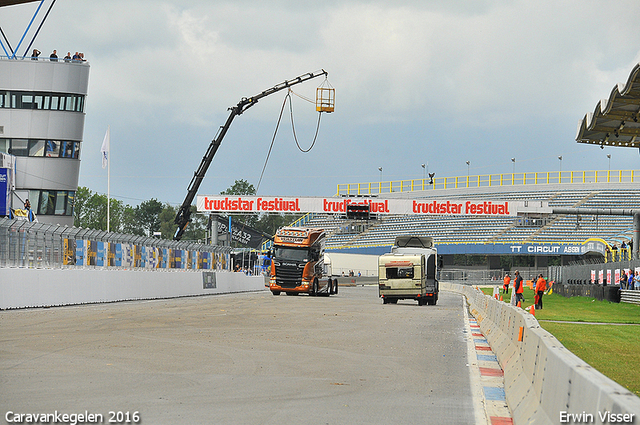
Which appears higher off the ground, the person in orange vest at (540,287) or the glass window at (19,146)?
the glass window at (19,146)

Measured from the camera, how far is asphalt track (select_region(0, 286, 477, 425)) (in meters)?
7.93

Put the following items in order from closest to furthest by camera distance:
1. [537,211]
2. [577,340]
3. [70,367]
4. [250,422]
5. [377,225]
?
[250,422] < [70,367] < [577,340] < [537,211] < [377,225]

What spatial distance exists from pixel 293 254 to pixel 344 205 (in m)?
15.1

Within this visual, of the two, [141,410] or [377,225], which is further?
[377,225]

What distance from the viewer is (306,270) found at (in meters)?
46.3

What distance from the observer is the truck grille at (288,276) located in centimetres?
4631

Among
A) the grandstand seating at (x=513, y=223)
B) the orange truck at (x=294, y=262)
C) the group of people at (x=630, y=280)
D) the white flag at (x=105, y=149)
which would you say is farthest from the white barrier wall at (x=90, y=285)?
the grandstand seating at (x=513, y=223)

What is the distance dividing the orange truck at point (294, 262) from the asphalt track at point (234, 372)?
86.6 feet

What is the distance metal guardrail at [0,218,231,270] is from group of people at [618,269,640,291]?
22.4 m

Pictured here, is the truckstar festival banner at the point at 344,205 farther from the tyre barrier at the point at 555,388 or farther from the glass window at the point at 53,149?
the tyre barrier at the point at 555,388

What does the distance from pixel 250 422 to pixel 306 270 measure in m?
39.0

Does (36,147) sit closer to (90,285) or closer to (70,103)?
(70,103)

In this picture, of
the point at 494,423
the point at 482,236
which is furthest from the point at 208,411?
the point at 482,236

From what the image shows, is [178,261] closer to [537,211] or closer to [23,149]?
[23,149]
